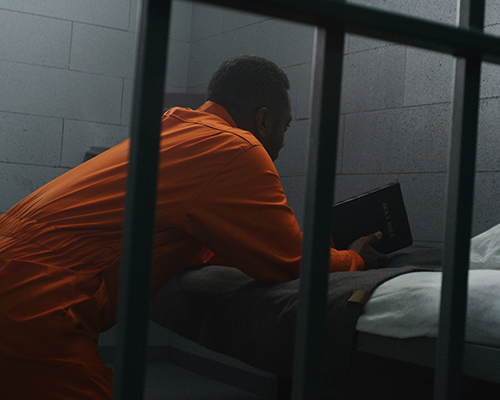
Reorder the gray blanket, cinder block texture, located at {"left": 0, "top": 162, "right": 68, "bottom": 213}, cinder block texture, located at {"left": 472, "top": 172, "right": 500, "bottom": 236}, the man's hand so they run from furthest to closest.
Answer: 1. cinder block texture, located at {"left": 0, "top": 162, "right": 68, "bottom": 213}
2. cinder block texture, located at {"left": 472, "top": 172, "right": 500, "bottom": 236}
3. the man's hand
4. the gray blanket

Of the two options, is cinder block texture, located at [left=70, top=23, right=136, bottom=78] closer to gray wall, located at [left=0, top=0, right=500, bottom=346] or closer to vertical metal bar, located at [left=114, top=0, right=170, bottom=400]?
gray wall, located at [left=0, top=0, right=500, bottom=346]

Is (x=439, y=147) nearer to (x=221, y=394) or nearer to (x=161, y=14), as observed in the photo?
(x=221, y=394)

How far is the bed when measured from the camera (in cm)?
89

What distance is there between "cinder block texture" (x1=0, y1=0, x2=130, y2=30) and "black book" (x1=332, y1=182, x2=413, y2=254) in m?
2.18

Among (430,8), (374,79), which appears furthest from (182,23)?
(430,8)

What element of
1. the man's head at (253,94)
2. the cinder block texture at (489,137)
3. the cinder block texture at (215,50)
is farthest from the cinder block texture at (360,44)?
the man's head at (253,94)

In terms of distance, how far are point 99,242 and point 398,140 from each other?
1.39 m

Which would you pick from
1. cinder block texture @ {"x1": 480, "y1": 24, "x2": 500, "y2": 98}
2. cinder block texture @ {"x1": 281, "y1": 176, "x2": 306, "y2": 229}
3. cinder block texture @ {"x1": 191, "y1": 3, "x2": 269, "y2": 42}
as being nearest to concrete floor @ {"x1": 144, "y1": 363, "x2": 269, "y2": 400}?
cinder block texture @ {"x1": 281, "y1": 176, "x2": 306, "y2": 229}

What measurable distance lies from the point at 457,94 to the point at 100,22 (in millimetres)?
2939

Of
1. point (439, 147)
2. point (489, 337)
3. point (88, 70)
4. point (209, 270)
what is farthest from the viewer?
point (88, 70)

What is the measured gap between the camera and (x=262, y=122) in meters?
1.60

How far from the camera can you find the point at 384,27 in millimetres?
479

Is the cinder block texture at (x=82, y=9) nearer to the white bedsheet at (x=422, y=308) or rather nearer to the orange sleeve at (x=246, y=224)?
the orange sleeve at (x=246, y=224)

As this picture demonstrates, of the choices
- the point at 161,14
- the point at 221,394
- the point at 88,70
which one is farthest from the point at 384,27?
the point at 88,70
